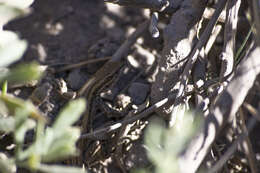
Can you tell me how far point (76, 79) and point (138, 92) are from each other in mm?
235

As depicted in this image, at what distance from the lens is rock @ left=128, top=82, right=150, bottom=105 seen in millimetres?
1464

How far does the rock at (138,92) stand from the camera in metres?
1.46

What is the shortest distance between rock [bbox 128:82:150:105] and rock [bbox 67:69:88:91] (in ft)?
0.58

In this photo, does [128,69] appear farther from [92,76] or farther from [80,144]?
[80,144]

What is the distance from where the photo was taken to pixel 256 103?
1.70 meters

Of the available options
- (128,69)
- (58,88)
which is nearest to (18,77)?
(58,88)

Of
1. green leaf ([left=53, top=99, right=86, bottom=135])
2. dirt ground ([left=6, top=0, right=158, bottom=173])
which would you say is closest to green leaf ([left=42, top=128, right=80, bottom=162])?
green leaf ([left=53, top=99, right=86, bottom=135])

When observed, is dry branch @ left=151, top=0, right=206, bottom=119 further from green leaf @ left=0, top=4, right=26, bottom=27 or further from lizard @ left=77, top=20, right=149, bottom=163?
green leaf @ left=0, top=4, right=26, bottom=27

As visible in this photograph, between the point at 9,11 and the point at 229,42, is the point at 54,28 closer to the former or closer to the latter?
the point at 229,42

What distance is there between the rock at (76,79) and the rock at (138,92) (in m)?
0.18

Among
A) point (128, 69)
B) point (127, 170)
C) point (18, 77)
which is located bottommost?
point (127, 170)

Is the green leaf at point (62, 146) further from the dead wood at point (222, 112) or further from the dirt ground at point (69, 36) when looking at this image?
the dirt ground at point (69, 36)

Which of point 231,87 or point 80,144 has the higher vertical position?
point 231,87

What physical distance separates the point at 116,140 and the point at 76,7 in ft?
2.63
